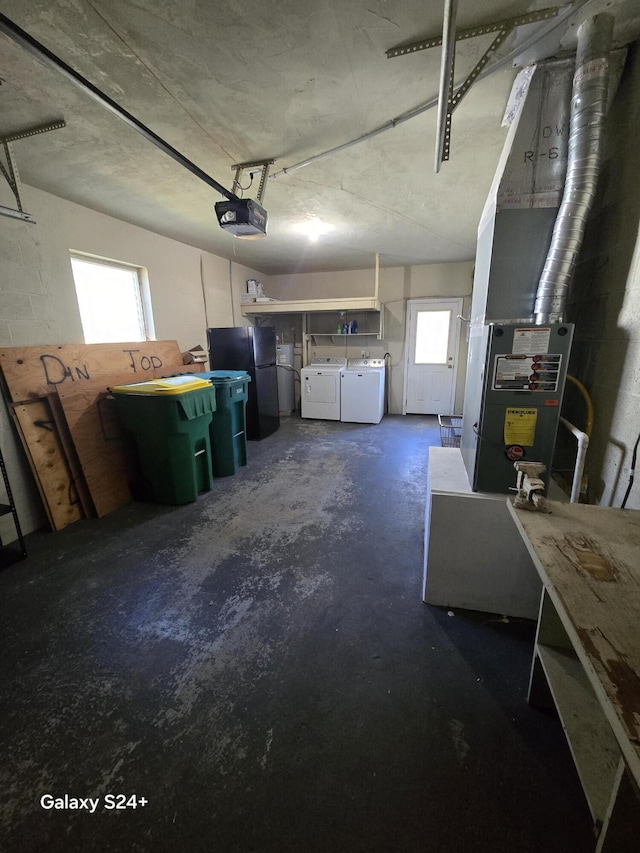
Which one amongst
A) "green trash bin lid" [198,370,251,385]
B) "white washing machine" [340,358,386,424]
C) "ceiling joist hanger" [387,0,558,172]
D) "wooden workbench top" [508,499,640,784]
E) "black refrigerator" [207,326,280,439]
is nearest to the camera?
"wooden workbench top" [508,499,640,784]

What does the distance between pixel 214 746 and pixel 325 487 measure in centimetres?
209

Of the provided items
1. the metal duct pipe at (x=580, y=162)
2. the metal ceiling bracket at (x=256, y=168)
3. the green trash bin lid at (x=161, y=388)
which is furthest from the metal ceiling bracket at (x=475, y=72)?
the green trash bin lid at (x=161, y=388)

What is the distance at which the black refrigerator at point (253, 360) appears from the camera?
423 cm

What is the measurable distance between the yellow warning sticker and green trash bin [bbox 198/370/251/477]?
247 cm

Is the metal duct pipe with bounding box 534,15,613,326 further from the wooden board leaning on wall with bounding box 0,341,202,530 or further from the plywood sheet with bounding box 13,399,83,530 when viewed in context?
the plywood sheet with bounding box 13,399,83,530

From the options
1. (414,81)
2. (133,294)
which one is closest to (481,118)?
(414,81)

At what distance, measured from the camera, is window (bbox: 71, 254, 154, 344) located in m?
2.93

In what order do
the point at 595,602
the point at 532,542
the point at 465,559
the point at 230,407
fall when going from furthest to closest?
the point at 230,407
the point at 465,559
the point at 532,542
the point at 595,602

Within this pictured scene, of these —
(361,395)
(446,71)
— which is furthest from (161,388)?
(361,395)

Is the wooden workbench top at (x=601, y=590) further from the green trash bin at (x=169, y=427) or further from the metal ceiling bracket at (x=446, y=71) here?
the green trash bin at (x=169, y=427)

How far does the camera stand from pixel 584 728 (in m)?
0.94

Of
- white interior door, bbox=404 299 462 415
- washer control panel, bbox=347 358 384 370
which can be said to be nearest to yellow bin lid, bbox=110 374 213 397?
washer control panel, bbox=347 358 384 370

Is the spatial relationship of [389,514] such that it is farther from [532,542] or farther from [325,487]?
[532,542]

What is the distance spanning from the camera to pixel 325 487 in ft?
10.2
